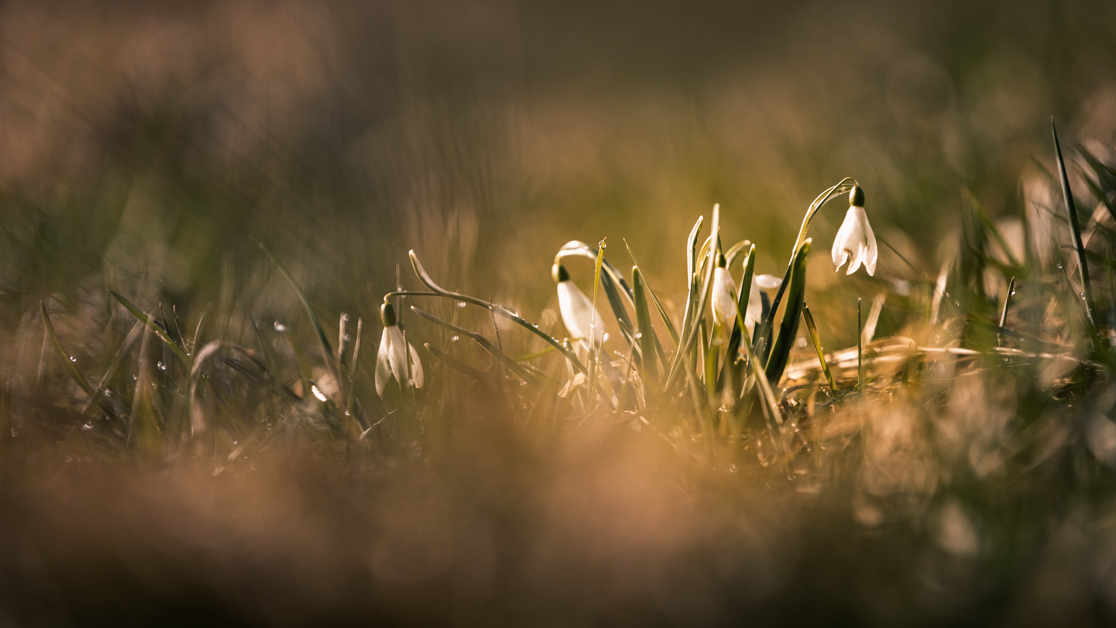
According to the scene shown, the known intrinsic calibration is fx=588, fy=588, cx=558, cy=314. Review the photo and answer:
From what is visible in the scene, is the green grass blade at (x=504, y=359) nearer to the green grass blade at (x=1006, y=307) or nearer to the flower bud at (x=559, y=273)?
the flower bud at (x=559, y=273)

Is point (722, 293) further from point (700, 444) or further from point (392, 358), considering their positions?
point (392, 358)

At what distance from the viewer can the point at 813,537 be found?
1.57 feet

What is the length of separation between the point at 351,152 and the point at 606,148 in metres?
1.45

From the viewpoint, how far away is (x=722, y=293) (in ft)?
2.35

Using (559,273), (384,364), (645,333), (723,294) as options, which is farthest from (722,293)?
(384,364)

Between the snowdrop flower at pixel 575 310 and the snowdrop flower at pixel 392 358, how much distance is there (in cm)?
21

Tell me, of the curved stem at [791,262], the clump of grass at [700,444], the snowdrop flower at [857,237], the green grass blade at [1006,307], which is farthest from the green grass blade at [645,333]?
the green grass blade at [1006,307]

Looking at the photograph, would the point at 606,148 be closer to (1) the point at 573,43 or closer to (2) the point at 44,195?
(2) the point at 44,195

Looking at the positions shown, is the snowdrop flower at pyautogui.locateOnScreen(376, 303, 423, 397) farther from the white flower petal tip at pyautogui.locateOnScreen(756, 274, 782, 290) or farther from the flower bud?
the white flower petal tip at pyautogui.locateOnScreen(756, 274, 782, 290)

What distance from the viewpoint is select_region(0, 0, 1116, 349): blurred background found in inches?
47.0

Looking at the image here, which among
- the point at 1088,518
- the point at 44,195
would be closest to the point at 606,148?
the point at 44,195

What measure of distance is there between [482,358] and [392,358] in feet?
0.51

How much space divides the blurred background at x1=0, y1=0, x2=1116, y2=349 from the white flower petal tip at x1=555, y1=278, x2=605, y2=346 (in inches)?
9.8

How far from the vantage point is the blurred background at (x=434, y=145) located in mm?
1193
